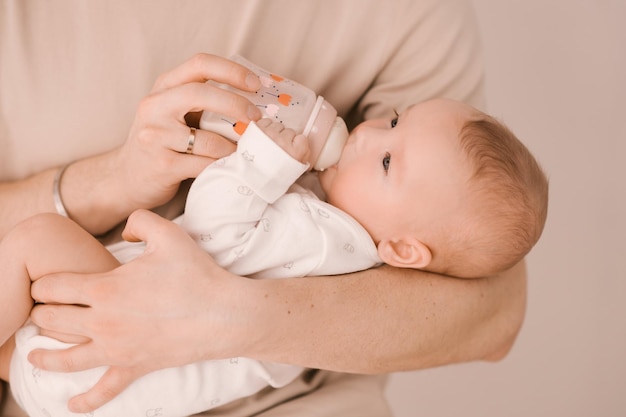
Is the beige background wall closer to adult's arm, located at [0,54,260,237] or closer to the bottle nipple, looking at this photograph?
the bottle nipple

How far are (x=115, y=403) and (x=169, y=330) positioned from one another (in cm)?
19

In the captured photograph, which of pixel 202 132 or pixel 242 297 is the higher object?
pixel 202 132

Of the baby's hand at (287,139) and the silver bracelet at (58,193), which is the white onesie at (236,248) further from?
the silver bracelet at (58,193)

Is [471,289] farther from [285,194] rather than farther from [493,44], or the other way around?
[493,44]

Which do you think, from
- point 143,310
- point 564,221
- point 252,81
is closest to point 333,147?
point 252,81

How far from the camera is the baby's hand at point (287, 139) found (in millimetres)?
1122

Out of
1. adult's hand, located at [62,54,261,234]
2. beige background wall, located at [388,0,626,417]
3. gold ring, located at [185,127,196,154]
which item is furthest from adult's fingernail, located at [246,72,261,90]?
beige background wall, located at [388,0,626,417]

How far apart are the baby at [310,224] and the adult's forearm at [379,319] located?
0.04m

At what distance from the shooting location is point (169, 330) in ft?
3.46

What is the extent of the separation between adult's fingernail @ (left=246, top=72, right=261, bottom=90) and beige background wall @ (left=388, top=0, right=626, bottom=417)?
1.22 meters

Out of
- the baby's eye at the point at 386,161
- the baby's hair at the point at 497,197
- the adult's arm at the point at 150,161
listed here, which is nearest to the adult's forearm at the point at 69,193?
the adult's arm at the point at 150,161

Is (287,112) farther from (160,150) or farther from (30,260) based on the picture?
(30,260)

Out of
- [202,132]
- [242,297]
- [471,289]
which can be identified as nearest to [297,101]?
[202,132]

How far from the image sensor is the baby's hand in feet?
3.68
